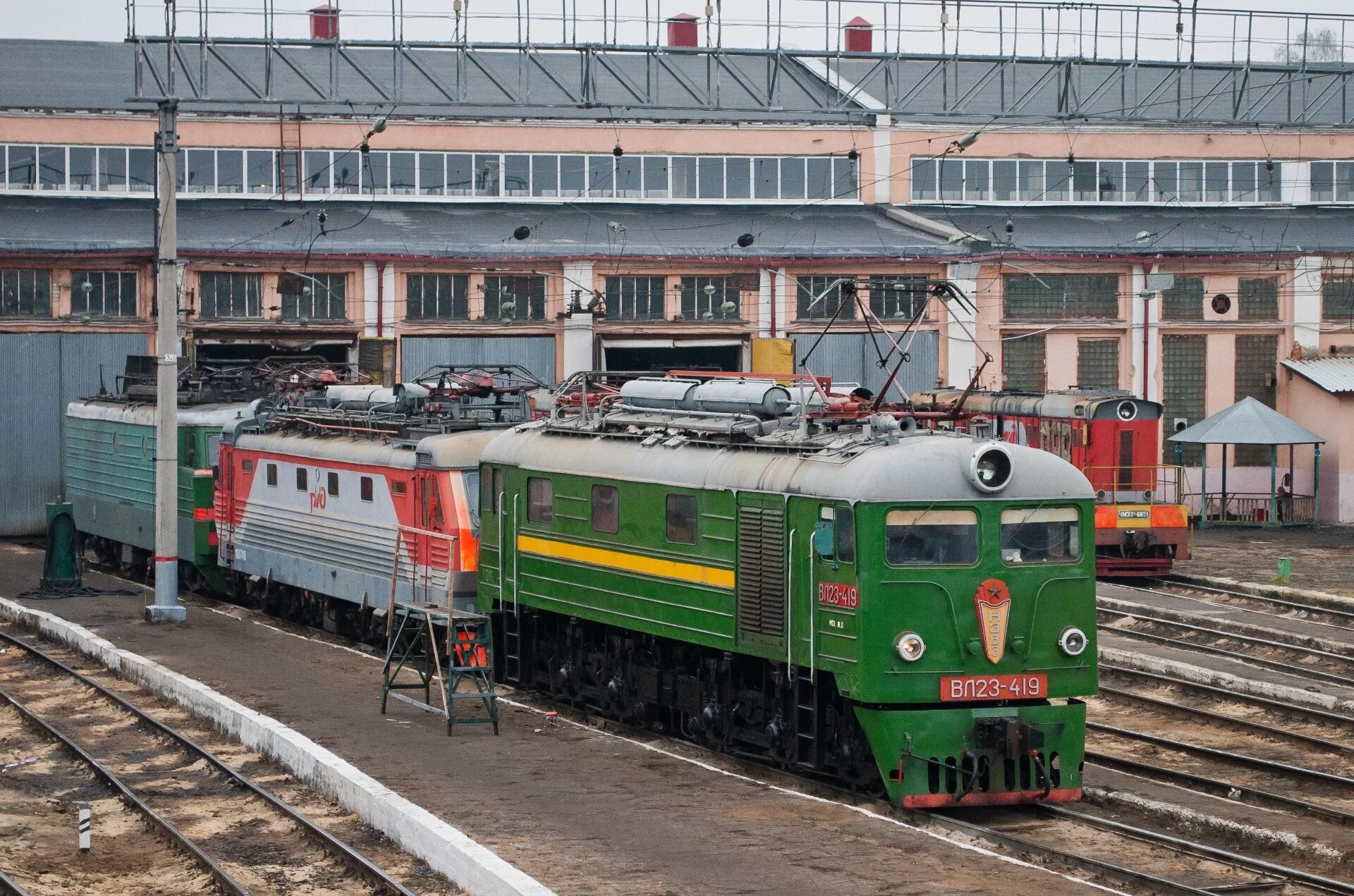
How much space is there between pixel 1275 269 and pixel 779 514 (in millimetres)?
33808

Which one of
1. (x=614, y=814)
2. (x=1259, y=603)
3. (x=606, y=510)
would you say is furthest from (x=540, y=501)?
(x=1259, y=603)

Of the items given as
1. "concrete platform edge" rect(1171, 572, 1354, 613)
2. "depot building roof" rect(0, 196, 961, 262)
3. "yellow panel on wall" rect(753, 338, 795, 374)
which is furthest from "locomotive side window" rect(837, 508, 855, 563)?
"depot building roof" rect(0, 196, 961, 262)

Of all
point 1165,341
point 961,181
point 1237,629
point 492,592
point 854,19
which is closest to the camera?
point 492,592

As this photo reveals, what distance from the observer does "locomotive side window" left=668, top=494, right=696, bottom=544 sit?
1741 cm

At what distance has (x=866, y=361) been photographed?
47094 mm

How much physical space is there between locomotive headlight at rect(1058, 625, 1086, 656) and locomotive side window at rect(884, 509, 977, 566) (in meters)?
0.96

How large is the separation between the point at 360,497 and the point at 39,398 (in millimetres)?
20028

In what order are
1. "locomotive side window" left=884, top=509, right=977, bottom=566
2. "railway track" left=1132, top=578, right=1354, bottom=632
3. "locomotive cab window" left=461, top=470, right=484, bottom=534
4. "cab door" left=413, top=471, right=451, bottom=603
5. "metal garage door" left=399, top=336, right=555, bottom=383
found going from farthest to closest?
"metal garage door" left=399, top=336, right=555, bottom=383 → "railway track" left=1132, top=578, right=1354, bottom=632 → "cab door" left=413, top=471, right=451, bottom=603 → "locomotive cab window" left=461, top=470, right=484, bottom=534 → "locomotive side window" left=884, top=509, right=977, bottom=566

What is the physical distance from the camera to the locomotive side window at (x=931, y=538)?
15.0m

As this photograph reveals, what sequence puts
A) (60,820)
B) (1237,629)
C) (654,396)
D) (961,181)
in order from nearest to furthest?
(60,820), (654,396), (1237,629), (961,181)

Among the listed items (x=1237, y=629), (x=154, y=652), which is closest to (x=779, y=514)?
(x=154, y=652)

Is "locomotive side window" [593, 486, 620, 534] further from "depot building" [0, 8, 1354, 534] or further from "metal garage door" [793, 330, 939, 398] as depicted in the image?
"metal garage door" [793, 330, 939, 398]

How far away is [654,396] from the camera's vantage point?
64.5 feet

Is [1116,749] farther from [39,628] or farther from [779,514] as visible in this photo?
[39,628]
